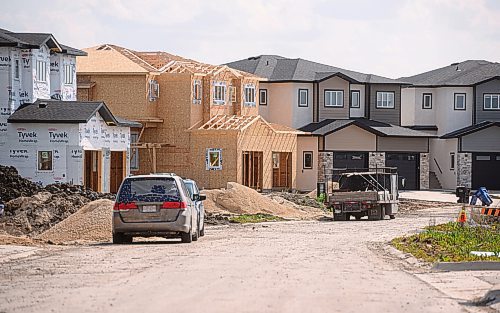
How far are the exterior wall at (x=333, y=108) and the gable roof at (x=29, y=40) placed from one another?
21847 millimetres

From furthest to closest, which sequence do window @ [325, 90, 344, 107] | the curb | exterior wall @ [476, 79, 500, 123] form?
exterior wall @ [476, 79, 500, 123] < window @ [325, 90, 344, 107] < the curb

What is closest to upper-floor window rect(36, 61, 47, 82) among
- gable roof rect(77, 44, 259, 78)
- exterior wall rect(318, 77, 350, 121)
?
gable roof rect(77, 44, 259, 78)

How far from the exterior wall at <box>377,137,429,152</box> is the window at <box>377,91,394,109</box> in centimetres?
435

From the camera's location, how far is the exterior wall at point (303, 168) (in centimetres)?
6600

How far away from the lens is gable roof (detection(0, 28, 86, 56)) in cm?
4620

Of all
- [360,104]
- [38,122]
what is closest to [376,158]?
[360,104]

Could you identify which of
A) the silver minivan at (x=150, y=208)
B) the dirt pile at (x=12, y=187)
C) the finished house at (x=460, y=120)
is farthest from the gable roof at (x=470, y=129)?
the silver minivan at (x=150, y=208)

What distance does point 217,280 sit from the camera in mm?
16234

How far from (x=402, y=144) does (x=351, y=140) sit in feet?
12.7

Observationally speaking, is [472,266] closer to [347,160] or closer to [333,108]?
[347,160]

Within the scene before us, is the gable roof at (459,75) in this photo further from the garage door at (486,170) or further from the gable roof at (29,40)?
the gable roof at (29,40)

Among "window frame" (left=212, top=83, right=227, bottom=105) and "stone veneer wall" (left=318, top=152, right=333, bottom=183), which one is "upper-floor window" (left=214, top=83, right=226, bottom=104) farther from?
"stone veneer wall" (left=318, top=152, right=333, bottom=183)

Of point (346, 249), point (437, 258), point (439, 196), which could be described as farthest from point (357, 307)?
point (439, 196)

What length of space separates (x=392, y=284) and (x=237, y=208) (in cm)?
2733
